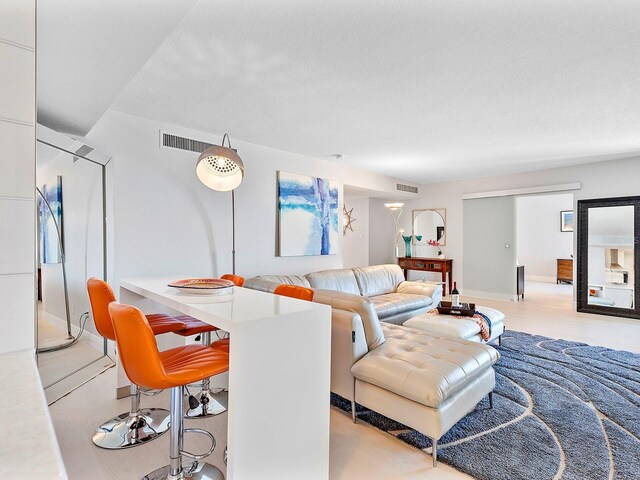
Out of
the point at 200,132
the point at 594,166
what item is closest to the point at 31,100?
the point at 200,132

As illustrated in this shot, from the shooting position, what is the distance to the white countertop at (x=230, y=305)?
136 cm

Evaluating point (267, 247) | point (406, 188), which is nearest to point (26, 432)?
point (267, 247)

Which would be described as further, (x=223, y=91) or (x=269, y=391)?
(x=223, y=91)

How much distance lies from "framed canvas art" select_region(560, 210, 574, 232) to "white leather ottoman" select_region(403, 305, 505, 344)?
657cm

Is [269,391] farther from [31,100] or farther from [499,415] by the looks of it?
[499,415]

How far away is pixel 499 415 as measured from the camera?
236 cm

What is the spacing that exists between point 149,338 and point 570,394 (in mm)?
3125

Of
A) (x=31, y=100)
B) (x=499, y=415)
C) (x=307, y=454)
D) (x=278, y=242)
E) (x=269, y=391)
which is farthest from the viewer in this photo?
(x=278, y=242)

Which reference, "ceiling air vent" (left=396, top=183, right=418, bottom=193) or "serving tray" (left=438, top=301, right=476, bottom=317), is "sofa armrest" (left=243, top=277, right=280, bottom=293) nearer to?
"serving tray" (left=438, top=301, right=476, bottom=317)

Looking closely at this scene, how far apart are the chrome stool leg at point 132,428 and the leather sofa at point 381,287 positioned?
4.64 ft

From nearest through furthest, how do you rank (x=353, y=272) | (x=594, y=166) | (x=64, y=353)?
(x=64, y=353) → (x=353, y=272) → (x=594, y=166)

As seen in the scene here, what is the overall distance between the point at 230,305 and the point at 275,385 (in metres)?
0.45

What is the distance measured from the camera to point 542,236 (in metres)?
9.09

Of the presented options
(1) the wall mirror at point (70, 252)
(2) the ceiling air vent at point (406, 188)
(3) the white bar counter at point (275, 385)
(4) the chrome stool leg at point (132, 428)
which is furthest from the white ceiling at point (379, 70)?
(2) the ceiling air vent at point (406, 188)
